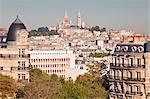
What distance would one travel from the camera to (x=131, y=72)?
52969 mm

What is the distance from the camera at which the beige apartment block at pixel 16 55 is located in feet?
185

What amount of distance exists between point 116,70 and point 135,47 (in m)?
A: 2.31

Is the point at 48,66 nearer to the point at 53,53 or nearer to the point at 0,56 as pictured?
the point at 53,53

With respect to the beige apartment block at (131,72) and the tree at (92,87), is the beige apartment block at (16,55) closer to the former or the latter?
the tree at (92,87)

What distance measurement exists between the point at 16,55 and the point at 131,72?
31.7 ft

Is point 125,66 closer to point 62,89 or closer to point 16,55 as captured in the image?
point 62,89

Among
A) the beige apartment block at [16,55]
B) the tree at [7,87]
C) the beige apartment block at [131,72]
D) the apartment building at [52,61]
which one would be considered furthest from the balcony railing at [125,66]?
the apartment building at [52,61]

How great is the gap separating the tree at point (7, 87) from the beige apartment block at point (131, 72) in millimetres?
7937

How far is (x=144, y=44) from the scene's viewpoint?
175ft

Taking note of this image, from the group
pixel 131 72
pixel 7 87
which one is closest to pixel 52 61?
pixel 131 72

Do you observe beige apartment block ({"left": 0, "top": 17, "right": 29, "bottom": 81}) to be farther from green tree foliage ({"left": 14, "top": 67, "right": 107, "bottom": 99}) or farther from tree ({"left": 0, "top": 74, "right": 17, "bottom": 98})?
tree ({"left": 0, "top": 74, "right": 17, "bottom": 98})

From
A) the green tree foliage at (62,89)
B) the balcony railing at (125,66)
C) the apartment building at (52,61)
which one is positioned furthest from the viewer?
the apartment building at (52,61)

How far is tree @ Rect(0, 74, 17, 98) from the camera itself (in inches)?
1957

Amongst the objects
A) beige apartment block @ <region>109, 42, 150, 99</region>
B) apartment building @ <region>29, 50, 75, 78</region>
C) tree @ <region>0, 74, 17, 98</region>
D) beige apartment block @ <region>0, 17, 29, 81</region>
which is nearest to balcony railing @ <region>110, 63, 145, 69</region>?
beige apartment block @ <region>109, 42, 150, 99</region>
